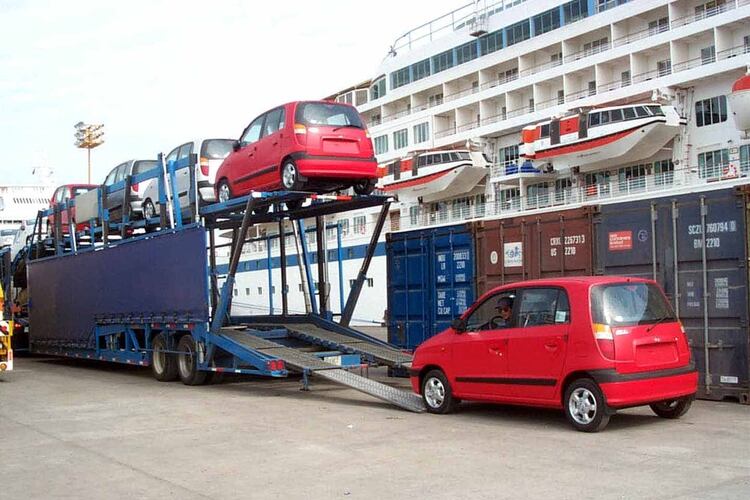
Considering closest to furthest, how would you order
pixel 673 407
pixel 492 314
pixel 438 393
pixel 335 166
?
1. pixel 673 407
2. pixel 492 314
3. pixel 438 393
4. pixel 335 166

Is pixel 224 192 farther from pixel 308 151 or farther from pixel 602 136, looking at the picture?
pixel 602 136

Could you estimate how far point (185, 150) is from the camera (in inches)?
632

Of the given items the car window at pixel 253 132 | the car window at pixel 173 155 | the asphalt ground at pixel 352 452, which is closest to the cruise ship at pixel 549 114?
the car window at pixel 173 155

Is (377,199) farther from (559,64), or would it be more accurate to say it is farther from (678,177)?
(559,64)

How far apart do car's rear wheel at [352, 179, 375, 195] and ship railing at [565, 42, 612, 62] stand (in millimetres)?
31367

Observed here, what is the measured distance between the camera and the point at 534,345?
30.1 ft

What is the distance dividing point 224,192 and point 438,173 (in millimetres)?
34631

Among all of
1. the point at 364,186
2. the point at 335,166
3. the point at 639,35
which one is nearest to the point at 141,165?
the point at 364,186

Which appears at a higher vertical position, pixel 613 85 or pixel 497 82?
pixel 497 82

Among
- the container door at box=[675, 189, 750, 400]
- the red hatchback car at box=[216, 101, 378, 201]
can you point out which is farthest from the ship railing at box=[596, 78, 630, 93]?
the container door at box=[675, 189, 750, 400]

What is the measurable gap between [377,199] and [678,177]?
92.5 ft

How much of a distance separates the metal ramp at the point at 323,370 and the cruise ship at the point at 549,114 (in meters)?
16.1

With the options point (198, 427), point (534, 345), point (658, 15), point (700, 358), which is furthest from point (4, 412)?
point (658, 15)

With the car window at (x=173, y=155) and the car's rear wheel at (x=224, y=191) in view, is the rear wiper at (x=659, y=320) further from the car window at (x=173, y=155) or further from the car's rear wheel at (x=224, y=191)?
the car window at (x=173, y=155)
